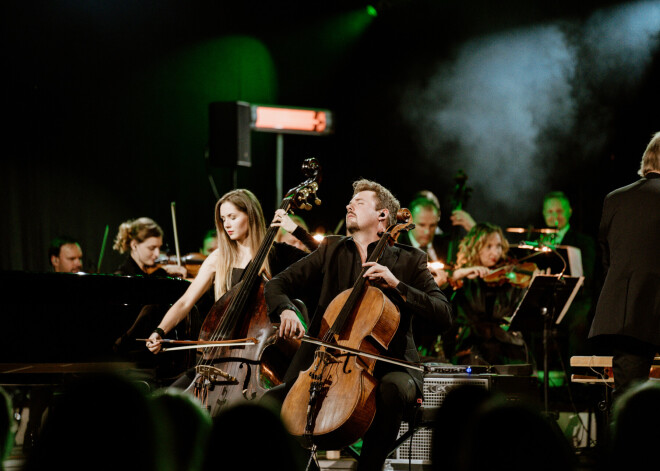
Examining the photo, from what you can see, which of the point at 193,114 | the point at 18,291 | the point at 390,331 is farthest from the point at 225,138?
the point at 390,331

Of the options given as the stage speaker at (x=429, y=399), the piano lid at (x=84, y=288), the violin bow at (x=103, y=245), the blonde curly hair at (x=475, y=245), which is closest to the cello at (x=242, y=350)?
the piano lid at (x=84, y=288)

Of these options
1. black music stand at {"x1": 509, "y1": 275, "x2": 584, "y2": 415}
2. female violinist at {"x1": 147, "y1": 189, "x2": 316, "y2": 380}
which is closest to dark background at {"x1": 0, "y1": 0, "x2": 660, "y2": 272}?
black music stand at {"x1": 509, "y1": 275, "x2": 584, "y2": 415}

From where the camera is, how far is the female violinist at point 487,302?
6.24 meters

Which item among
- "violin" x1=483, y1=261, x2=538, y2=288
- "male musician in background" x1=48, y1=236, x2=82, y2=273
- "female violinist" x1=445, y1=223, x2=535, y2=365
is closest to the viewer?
"female violinist" x1=445, y1=223, x2=535, y2=365

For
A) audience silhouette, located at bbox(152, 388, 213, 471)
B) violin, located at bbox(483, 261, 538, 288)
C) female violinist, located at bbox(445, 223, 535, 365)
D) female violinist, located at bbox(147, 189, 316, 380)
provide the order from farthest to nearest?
violin, located at bbox(483, 261, 538, 288), female violinist, located at bbox(445, 223, 535, 365), female violinist, located at bbox(147, 189, 316, 380), audience silhouette, located at bbox(152, 388, 213, 471)

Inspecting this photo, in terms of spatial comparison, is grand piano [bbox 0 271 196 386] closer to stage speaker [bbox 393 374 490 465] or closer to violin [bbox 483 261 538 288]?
stage speaker [bbox 393 374 490 465]

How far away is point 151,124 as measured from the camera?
8.77 meters

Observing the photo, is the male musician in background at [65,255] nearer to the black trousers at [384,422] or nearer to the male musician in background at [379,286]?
the male musician in background at [379,286]

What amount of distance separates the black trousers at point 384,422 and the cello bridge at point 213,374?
0.39 meters

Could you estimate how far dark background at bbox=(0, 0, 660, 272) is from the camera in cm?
792

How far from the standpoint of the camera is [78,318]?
4309mm

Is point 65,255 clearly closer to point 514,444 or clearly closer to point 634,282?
point 634,282

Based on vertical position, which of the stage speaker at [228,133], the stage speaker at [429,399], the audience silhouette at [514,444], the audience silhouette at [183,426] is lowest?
the stage speaker at [429,399]

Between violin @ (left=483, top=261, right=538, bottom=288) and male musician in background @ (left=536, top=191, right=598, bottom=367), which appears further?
male musician in background @ (left=536, top=191, right=598, bottom=367)
